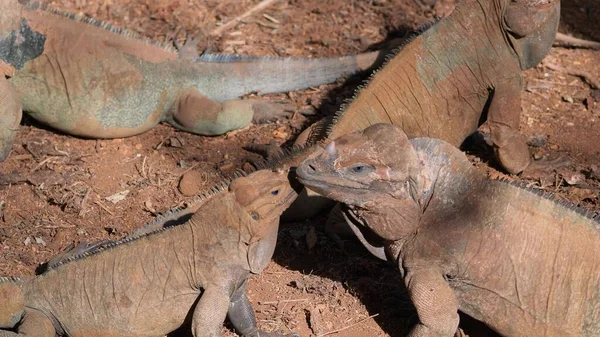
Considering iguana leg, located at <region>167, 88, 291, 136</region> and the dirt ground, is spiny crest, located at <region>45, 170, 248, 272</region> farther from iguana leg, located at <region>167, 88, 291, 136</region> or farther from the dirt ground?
iguana leg, located at <region>167, 88, 291, 136</region>

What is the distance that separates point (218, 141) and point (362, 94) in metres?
1.35

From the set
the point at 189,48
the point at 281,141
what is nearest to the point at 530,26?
the point at 281,141

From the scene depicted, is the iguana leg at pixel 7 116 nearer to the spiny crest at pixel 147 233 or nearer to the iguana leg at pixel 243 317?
the spiny crest at pixel 147 233

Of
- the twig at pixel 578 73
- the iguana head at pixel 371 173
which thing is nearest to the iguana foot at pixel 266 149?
the iguana head at pixel 371 173

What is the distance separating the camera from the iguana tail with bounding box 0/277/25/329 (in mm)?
4934

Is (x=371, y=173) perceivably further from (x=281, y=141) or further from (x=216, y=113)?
(x=216, y=113)

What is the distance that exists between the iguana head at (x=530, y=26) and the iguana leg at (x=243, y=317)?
2.37m

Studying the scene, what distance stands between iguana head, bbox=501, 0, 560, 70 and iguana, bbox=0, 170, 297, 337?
201 centimetres

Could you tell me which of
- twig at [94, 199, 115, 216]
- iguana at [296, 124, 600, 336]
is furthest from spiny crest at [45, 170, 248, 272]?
iguana at [296, 124, 600, 336]

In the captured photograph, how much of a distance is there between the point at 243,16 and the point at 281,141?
65.4 inches

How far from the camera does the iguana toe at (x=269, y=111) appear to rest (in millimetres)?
6770

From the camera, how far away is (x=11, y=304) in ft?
16.2

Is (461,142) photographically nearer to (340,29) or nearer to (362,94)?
(362,94)

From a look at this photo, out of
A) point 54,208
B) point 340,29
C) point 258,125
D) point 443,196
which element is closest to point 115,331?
point 54,208
